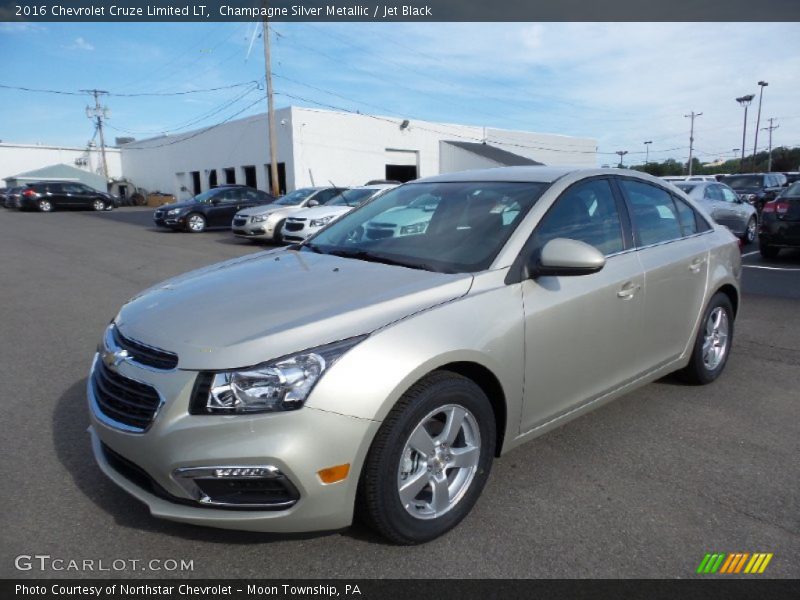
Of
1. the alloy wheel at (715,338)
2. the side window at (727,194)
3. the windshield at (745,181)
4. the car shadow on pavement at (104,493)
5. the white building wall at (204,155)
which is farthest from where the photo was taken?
the white building wall at (204,155)

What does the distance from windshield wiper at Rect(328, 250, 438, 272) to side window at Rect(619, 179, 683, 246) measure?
5.13 ft

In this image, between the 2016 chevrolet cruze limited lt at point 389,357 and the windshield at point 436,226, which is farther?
the windshield at point 436,226

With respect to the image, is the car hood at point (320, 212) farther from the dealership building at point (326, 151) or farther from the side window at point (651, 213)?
the dealership building at point (326, 151)

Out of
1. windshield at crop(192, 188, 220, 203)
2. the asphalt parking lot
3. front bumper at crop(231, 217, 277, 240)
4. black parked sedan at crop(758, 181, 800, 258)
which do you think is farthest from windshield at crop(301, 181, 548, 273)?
windshield at crop(192, 188, 220, 203)

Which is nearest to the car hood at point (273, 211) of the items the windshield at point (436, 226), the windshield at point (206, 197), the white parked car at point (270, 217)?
the white parked car at point (270, 217)

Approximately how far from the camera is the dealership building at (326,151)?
31266 mm

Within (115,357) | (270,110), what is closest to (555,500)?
(115,357)

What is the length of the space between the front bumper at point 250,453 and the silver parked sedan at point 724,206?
457 inches

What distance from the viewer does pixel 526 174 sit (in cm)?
363

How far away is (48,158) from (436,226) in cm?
5888

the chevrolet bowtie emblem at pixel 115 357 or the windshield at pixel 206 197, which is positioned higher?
the windshield at pixel 206 197
